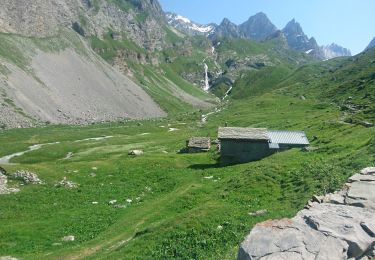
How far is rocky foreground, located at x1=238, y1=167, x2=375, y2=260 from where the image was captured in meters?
16.9

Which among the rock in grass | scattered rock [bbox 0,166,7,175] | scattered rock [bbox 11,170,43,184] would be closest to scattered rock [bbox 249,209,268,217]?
the rock in grass

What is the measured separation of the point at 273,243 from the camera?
57.1 ft

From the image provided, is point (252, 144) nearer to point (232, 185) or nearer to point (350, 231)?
point (232, 185)

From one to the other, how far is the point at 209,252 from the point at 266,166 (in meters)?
21.7

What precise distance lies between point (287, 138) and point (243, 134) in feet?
22.3

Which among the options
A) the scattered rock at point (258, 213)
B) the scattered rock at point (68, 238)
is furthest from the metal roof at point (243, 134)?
the scattered rock at point (258, 213)

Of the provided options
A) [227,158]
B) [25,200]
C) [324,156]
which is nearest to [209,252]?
[324,156]

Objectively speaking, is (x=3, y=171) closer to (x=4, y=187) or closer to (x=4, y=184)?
(x=4, y=184)

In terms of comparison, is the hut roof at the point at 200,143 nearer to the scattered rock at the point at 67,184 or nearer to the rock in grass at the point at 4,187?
the scattered rock at the point at 67,184

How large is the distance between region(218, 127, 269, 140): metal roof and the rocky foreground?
148ft

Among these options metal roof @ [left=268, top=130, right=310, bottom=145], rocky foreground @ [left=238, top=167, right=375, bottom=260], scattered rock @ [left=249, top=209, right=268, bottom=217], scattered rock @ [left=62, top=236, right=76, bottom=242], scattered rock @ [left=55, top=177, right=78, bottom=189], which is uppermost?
rocky foreground @ [left=238, top=167, right=375, bottom=260]

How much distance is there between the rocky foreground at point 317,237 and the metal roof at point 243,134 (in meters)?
45.0

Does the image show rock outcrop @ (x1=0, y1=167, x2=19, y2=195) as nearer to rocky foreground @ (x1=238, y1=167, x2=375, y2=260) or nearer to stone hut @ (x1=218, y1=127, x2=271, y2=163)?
stone hut @ (x1=218, y1=127, x2=271, y2=163)

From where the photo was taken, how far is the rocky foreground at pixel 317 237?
666 inches
